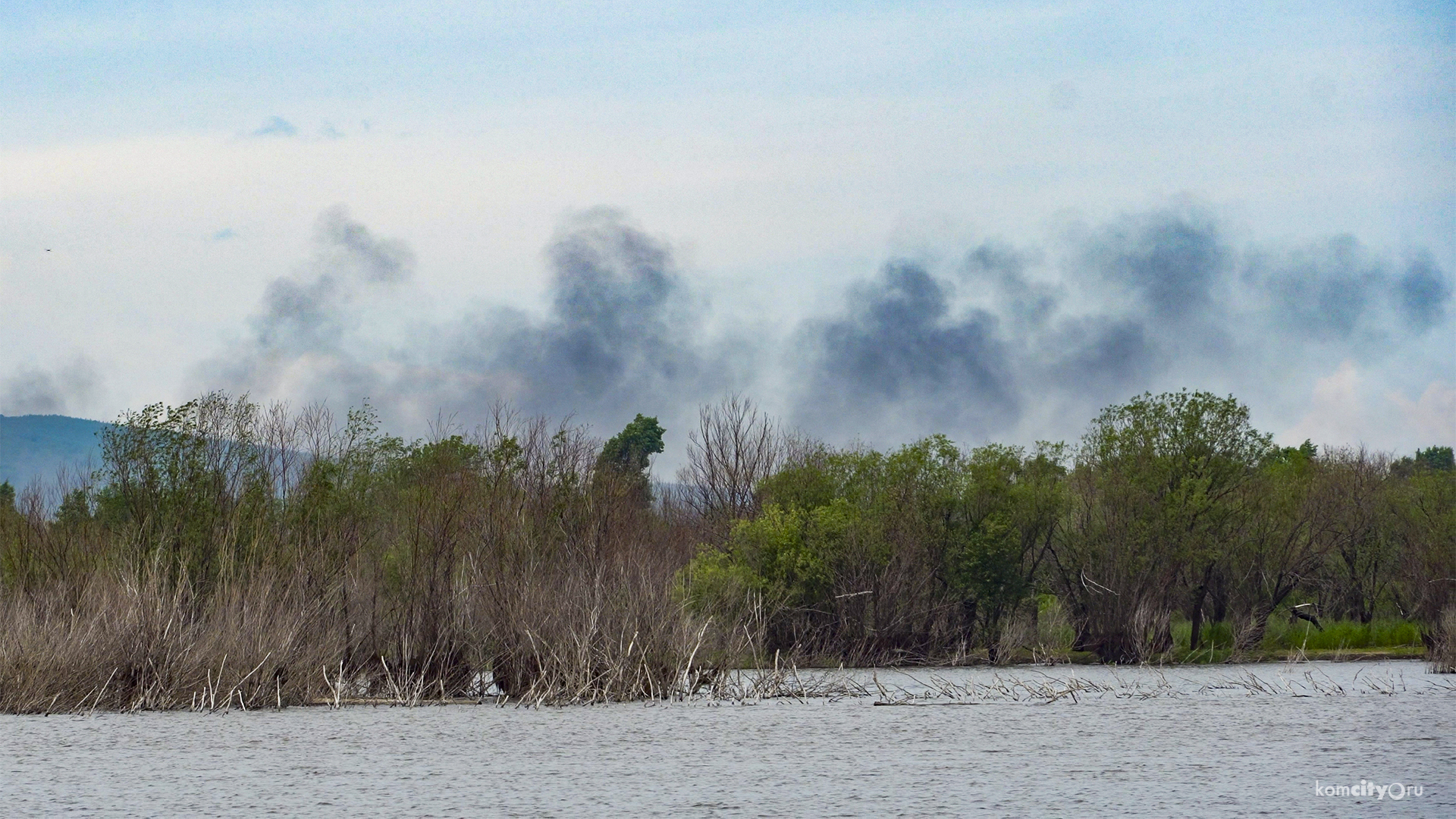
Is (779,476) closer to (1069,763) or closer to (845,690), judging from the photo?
(845,690)

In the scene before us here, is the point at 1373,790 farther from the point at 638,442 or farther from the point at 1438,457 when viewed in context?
the point at 1438,457

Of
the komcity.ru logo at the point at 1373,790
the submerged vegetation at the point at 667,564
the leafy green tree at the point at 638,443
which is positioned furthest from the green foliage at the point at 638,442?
the komcity.ru logo at the point at 1373,790

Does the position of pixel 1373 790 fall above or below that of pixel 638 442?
Answer: below

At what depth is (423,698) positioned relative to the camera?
23156mm

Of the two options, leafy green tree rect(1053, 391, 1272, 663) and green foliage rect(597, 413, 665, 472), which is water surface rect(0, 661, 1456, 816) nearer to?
leafy green tree rect(1053, 391, 1272, 663)

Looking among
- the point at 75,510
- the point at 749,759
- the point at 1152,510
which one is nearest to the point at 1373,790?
the point at 749,759

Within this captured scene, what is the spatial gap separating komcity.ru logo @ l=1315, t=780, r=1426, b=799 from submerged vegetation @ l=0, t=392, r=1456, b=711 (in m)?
12.1

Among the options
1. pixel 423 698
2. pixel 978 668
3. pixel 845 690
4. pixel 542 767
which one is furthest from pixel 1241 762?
pixel 978 668

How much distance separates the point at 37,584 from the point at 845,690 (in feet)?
49.8

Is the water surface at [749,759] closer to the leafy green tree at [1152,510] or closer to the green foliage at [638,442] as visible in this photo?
the leafy green tree at [1152,510]

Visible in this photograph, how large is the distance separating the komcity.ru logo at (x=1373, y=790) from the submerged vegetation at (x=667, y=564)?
1208cm

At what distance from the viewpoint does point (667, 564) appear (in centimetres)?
2672

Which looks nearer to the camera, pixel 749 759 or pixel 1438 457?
pixel 749 759

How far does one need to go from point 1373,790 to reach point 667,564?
620 inches
